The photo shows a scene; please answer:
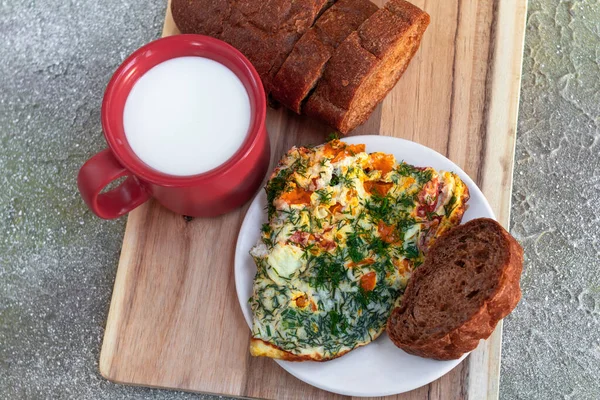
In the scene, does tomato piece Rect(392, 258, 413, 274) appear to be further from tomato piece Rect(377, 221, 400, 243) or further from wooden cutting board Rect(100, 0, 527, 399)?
wooden cutting board Rect(100, 0, 527, 399)

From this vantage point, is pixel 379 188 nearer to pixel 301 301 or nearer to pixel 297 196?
pixel 297 196

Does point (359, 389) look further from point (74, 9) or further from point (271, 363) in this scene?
point (74, 9)

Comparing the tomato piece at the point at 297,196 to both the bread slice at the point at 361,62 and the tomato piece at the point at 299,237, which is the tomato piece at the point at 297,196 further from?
the bread slice at the point at 361,62

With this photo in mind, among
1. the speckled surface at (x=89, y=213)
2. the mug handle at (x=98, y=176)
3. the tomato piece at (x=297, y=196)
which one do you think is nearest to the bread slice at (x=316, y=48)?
the tomato piece at (x=297, y=196)

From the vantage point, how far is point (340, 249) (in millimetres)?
1800

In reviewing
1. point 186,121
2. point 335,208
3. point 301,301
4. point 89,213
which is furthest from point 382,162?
point 89,213

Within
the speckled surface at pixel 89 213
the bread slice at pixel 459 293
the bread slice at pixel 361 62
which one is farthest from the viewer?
the speckled surface at pixel 89 213

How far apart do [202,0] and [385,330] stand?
1131mm

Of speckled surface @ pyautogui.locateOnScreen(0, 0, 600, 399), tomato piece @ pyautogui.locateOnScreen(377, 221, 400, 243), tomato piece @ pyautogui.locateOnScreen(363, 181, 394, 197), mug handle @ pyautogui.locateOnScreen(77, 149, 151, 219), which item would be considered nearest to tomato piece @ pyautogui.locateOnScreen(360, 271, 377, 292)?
tomato piece @ pyautogui.locateOnScreen(377, 221, 400, 243)

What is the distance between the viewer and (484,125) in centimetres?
209

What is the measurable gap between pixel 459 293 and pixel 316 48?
80 cm

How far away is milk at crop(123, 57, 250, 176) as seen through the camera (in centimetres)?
171

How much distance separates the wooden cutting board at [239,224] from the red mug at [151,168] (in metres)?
0.23

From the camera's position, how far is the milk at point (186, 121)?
5.62 feet
